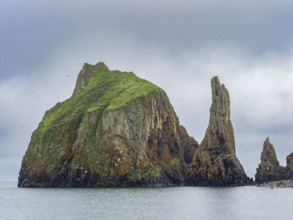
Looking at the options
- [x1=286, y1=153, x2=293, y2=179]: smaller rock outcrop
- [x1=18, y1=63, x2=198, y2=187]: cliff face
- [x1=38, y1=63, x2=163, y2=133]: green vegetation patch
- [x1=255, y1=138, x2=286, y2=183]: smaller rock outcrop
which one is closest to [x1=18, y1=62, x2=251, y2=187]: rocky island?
[x1=18, y1=63, x2=198, y2=187]: cliff face

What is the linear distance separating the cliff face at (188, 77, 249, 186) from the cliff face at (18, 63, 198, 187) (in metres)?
12.0

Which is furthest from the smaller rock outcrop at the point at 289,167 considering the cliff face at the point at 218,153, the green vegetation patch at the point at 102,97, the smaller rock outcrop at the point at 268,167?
the green vegetation patch at the point at 102,97

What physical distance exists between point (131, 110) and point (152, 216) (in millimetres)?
89627

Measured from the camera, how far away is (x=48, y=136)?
151 meters

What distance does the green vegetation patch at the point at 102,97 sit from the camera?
502ft

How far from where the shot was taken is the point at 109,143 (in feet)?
448

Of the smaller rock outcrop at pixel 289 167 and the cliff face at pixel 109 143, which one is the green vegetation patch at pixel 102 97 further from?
the smaller rock outcrop at pixel 289 167

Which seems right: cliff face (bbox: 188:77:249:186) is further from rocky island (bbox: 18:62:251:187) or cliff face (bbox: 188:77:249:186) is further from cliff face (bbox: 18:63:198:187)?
cliff face (bbox: 18:63:198:187)

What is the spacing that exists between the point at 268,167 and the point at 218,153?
95.0ft

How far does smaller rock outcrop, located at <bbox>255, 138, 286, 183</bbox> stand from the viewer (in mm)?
161375

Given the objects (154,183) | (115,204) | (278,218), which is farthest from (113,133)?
(278,218)

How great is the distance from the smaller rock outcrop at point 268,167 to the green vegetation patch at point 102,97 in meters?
53.0

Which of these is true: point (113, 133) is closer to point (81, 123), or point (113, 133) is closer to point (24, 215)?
point (81, 123)

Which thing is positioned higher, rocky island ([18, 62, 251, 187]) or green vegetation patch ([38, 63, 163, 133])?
green vegetation patch ([38, 63, 163, 133])
